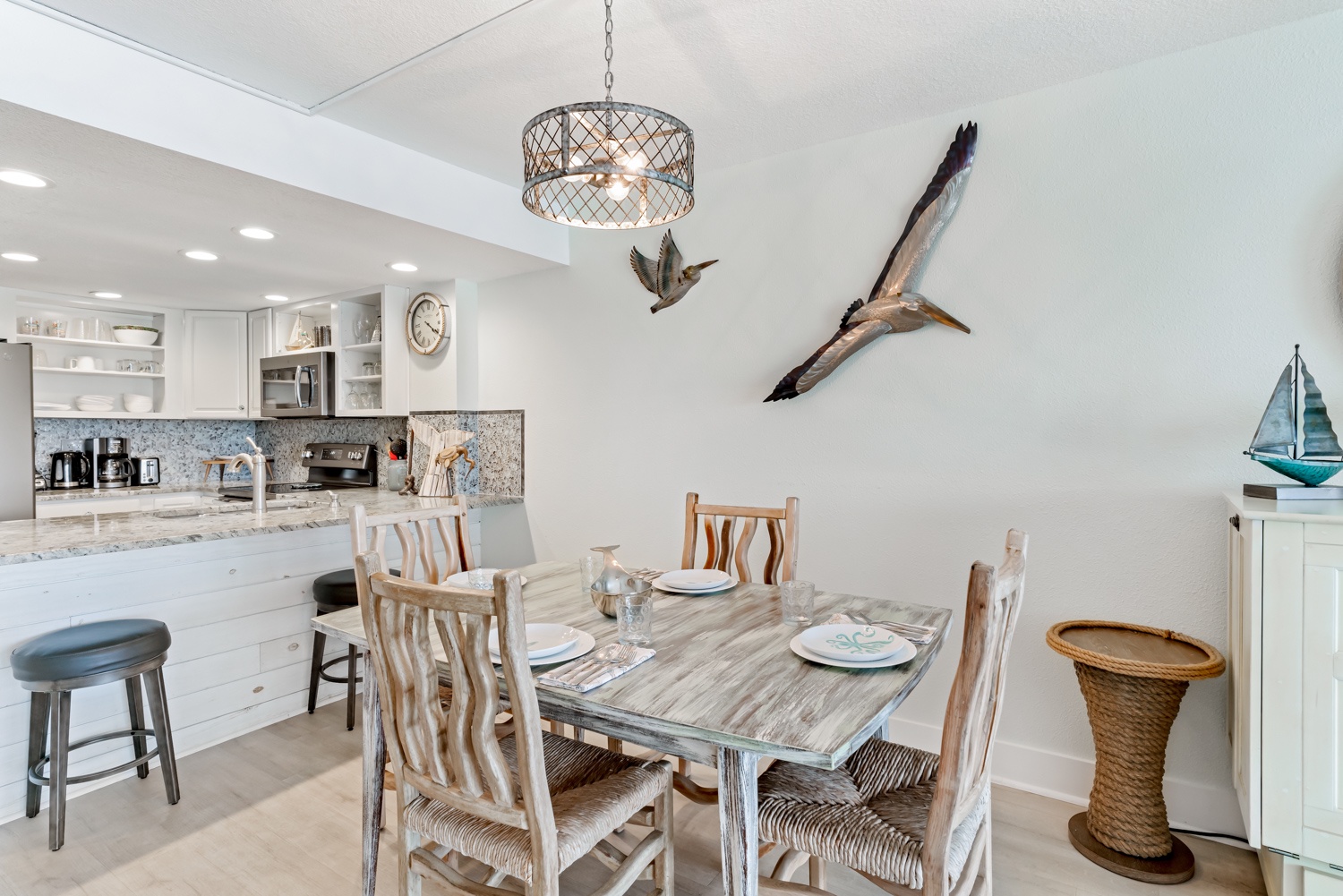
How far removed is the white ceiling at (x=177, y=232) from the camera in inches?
84.7

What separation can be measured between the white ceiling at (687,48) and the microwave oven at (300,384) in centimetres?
220

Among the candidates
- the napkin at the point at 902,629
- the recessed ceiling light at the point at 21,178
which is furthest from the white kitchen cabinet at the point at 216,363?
the napkin at the point at 902,629

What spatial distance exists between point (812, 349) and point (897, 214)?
0.59m

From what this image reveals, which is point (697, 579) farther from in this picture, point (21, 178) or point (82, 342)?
point (82, 342)

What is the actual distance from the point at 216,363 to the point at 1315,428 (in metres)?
5.78

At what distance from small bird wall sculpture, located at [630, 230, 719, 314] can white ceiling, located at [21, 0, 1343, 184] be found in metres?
0.67

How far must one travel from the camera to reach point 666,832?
1568 millimetres

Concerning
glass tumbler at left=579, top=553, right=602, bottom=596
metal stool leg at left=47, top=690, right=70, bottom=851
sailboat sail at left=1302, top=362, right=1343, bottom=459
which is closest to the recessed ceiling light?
metal stool leg at left=47, top=690, right=70, bottom=851

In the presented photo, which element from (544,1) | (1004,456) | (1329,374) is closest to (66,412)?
(544,1)

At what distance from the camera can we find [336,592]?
9.19 ft

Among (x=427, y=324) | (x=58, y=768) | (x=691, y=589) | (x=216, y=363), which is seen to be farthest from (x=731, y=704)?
(x=216, y=363)

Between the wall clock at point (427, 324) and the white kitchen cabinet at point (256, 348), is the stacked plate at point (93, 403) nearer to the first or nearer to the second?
the white kitchen cabinet at point (256, 348)

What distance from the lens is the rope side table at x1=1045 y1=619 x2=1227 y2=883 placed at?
189 centimetres

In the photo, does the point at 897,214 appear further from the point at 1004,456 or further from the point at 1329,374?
the point at 1329,374
